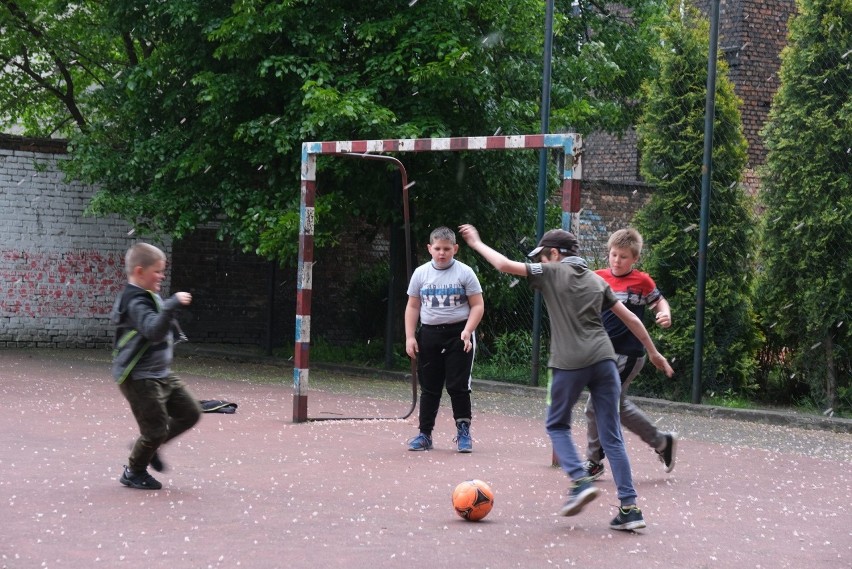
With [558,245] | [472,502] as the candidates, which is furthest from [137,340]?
[558,245]

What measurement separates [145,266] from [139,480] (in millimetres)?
1316

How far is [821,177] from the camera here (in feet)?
43.8

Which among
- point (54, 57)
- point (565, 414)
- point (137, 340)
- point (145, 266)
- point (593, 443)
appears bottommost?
point (593, 443)

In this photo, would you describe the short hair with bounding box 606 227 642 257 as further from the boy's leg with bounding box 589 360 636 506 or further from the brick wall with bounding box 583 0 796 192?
the brick wall with bounding box 583 0 796 192

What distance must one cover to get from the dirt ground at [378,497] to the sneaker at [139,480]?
78 millimetres

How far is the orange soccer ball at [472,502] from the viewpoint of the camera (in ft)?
21.6

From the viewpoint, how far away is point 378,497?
24.0 ft

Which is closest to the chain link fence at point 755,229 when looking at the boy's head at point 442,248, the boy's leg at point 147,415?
the boy's head at point 442,248

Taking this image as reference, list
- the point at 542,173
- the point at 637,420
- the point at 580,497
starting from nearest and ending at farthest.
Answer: the point at 580,497 → the point at 637,420 → the point at 542,173

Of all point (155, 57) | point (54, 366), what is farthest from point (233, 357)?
point (155, 57)

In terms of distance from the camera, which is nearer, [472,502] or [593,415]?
[472,502]

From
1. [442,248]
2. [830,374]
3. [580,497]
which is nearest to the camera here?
[580,497]

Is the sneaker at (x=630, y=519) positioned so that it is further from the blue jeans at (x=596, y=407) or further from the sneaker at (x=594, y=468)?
the sneaker at (x=594, y=468)

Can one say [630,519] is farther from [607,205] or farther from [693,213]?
[607,205]
